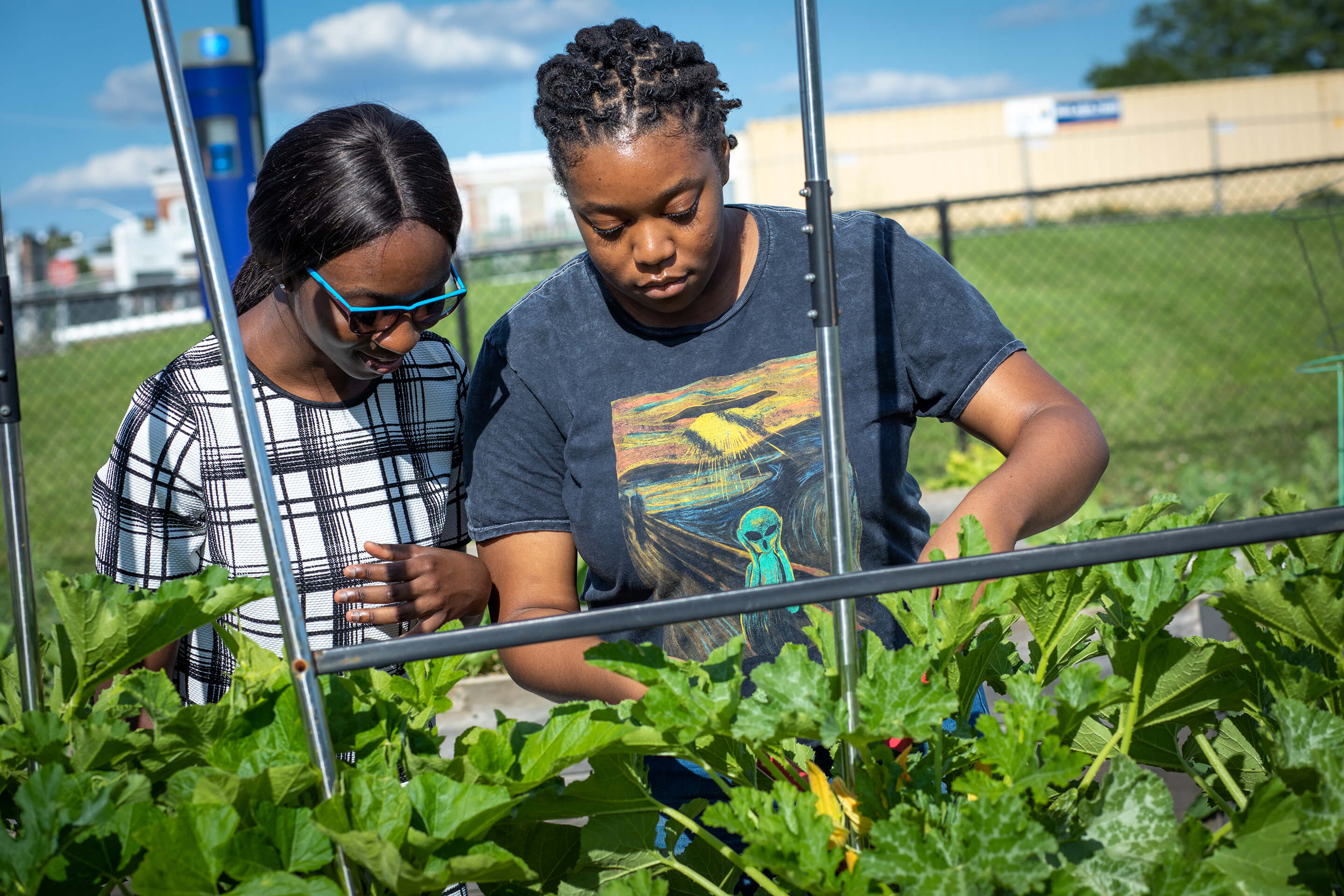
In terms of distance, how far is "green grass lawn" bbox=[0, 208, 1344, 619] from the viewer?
6.79 meters

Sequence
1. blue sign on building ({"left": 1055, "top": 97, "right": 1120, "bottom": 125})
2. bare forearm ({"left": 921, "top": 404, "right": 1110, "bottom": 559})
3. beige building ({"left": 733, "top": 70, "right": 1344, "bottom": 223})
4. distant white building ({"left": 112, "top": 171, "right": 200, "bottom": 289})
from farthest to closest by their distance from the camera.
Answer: distant white building ({"left": 112, "top": 171, "right": 200, "bottom": 289}) < blue sign on building ({"left": 1055, "top": 97, "right": 1120, "bottom": 125}) < beige building ({"left": 733, "top": 70, "right": 1344, "bottom": 223}) < bare forearm ({"left": 921, "top": 404, "right": 1110, "bottom": 559})

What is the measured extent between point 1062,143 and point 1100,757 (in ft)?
108

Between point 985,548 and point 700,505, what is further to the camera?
point 700,505

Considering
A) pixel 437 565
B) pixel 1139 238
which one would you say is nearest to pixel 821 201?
pixel 437 565

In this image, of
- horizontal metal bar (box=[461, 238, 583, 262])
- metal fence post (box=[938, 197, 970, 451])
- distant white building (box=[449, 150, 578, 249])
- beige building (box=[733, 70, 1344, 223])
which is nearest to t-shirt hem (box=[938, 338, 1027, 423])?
horizontal metal bar (box=[461, 238, 583, 262])

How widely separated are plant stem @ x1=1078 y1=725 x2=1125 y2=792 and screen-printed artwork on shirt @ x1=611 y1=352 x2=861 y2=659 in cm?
42

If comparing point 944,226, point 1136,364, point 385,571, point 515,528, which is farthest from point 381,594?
point 1136,364

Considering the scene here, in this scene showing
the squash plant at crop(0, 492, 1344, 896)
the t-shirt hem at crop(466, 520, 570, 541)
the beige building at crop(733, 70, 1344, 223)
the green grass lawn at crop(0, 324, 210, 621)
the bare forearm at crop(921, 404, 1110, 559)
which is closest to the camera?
the squash plant at crop(0, 492, 1344, 896)

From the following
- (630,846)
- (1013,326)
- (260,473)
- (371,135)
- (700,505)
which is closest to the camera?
(260,473)

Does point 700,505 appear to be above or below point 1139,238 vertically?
below

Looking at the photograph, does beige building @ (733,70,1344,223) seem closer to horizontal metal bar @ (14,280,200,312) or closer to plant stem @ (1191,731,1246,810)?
horizontal metal bar @ (14,280,200,312)

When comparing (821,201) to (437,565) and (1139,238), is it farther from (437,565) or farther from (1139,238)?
(1139,238)

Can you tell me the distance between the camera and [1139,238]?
58.3 ft

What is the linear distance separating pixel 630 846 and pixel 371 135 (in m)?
1.10
